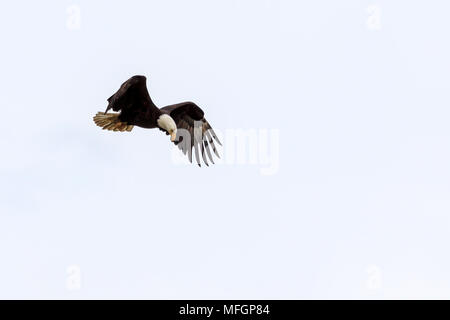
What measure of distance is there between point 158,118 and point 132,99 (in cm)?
66

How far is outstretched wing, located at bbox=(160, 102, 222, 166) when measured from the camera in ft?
52.7

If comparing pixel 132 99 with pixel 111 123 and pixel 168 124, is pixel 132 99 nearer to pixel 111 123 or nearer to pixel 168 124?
pixel 168 124

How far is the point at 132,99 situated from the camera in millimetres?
14594

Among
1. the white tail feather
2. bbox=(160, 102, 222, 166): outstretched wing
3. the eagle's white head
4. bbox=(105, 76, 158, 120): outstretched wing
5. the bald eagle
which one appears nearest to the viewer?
bbox=(105, 76, 158, 120): outstretched wing

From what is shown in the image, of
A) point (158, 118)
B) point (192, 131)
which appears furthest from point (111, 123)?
point (192, 131)

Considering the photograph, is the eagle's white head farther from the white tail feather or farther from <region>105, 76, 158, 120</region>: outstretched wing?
the white tail feather

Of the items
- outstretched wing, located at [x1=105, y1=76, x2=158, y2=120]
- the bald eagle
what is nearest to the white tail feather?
the bald eagle
